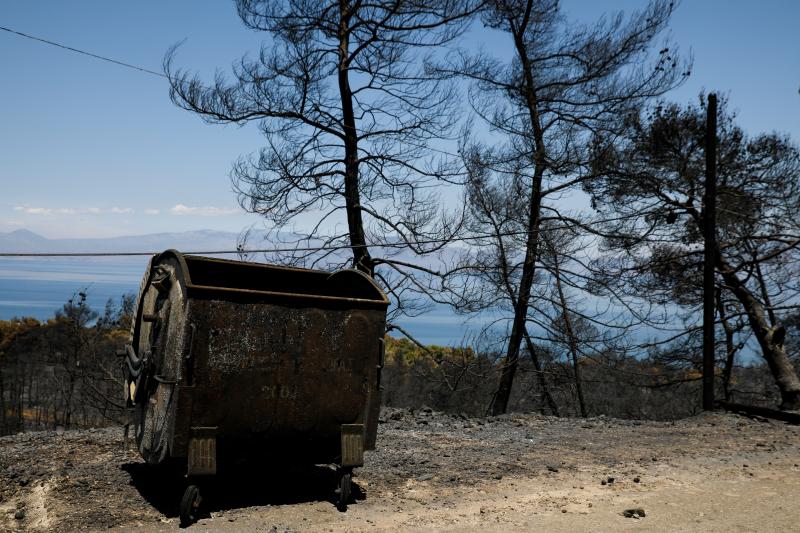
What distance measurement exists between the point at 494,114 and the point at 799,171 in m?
6.91

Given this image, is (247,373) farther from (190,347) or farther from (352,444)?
(352,444)

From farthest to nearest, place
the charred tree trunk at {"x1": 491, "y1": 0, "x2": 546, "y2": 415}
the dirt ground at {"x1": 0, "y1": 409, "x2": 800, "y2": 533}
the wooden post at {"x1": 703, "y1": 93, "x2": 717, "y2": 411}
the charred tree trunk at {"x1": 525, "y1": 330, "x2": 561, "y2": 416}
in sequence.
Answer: the charred tree trunk at {"x1": 525, "y1": 330, "x2": 561, "y2": 416}, the charred tree trunk at {"x1": 491, "y1": 0, "x2": 546, "y2": 415}, the wooden post at {"x1": 703, "y1": 93, "x2": 717, "y2": 411}, the dirt ground at {"x1": 0, "y1": 409, "x2": 800, "y2": 533}

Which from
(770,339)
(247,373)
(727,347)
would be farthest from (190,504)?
(727,347)

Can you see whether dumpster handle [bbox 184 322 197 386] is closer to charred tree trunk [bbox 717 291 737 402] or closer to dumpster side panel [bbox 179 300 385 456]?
dumpster side panel [bbox 179 300 385 456]

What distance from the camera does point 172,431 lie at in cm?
526

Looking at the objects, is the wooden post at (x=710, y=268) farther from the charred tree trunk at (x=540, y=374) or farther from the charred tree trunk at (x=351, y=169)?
the charred tree trunk at (x=351, y=169)

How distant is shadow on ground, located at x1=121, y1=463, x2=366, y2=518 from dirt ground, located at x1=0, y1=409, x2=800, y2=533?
0.02 metres

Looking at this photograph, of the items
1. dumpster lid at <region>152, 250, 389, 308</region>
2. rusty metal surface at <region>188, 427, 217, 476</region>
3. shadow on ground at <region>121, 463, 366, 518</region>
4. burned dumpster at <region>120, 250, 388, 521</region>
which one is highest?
dumpster lid at <region>152, 250, 389, 308</region>

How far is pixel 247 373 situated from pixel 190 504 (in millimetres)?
1039

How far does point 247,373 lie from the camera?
5473 millimetres

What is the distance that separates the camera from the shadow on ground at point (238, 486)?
5.82 m

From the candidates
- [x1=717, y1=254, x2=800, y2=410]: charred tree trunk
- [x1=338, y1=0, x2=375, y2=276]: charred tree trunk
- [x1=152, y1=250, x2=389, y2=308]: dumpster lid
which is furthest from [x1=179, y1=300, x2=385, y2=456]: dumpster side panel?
[x1=717, y1=254, x2=800, y2=410]: charred tree trunk

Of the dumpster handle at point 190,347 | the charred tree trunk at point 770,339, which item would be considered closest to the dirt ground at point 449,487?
the dumpster handle at point 190,347

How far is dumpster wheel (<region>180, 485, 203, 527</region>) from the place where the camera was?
5.31 m
